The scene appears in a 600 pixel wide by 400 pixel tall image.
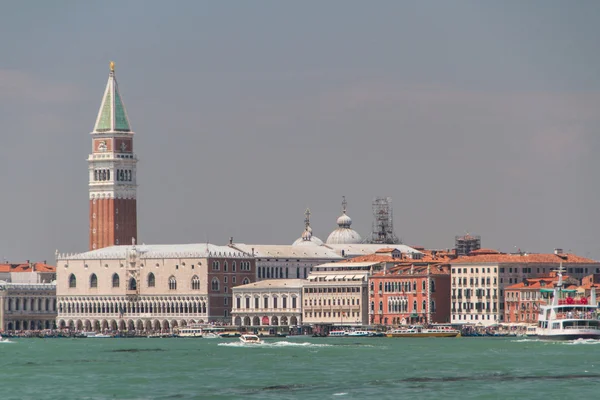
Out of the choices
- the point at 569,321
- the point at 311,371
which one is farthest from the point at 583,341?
the point at 311,371

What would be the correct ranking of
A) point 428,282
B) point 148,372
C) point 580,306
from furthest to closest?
point 428,282, point 580,306, point 148,372

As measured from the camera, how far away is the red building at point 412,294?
192m

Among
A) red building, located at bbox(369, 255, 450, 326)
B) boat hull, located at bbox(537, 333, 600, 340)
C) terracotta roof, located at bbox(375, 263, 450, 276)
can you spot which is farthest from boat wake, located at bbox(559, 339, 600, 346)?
terracotta roof, located at bbox(375, 263, 450, 276)

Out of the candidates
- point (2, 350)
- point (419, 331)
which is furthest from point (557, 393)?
point (419, 331)

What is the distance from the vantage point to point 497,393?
318ft

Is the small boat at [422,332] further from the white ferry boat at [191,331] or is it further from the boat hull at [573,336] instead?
the boat hull at [573,336]

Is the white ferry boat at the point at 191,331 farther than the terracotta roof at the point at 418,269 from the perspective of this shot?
Yes

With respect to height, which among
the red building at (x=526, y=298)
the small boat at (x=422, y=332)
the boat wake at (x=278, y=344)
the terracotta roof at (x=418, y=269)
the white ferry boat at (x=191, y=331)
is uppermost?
the terracotta roof at (x=418, y=269)

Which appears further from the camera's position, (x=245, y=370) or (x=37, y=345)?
(x=37, y=345)

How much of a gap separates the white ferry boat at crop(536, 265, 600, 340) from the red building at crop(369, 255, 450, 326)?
3330 centimetres

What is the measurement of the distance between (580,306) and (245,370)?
148 ft

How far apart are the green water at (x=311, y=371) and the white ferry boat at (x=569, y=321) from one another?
1.98 m

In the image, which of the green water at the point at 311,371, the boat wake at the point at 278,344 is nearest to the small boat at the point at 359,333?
the boat wake at the point at 278,344

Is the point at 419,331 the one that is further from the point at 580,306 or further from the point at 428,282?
the point at 580,306
